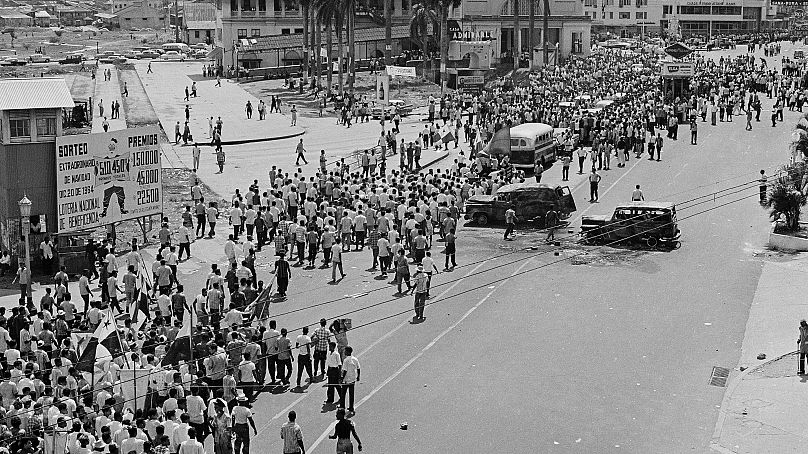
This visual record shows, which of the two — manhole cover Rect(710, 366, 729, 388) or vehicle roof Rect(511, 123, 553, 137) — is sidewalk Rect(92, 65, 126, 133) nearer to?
vehicle roof Rect(511, 123, 553, 137)

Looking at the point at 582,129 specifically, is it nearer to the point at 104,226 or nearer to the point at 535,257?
the point at 535,257

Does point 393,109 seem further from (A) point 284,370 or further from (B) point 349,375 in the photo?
(B) point 349,375

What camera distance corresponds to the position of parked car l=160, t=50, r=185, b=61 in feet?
437

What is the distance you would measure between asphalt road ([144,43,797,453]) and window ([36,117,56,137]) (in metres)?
7.34

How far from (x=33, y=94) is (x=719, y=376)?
722 inches

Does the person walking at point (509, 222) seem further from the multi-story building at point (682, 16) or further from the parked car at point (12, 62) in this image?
the multi-story building at point (682, 16)

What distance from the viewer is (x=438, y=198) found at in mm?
35438

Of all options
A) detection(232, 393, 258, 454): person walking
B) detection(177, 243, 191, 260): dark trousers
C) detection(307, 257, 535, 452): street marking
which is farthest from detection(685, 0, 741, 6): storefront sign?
detection(232, 393, 258, 454): person walking

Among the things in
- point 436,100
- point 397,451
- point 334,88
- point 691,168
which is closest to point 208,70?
point 334,88

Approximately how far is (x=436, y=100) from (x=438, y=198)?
4269cm

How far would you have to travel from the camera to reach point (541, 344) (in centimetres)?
2442

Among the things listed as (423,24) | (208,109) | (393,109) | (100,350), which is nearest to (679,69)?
(393,109)

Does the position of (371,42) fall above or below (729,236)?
above

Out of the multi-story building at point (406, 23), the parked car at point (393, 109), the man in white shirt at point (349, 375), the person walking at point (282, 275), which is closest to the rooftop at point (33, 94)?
the person walking at point (282, 275)
